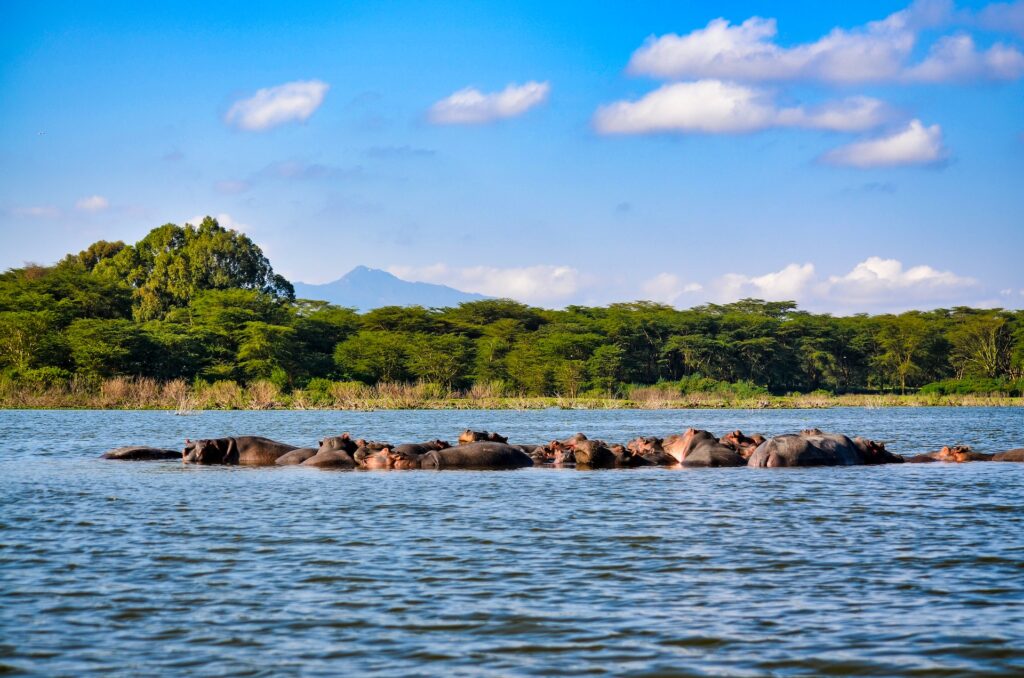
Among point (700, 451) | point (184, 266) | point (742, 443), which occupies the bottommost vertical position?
point (700, 451)

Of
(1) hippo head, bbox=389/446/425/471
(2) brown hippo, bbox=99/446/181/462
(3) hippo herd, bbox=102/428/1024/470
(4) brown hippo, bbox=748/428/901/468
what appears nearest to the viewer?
(4) brown hippo, bbox=748/428/901/468

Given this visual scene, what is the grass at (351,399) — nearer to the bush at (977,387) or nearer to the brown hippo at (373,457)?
the bush at (977,387)

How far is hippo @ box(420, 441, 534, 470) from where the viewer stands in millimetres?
22484

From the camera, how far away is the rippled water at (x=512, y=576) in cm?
802

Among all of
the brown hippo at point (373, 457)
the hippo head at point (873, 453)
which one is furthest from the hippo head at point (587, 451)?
the hippo head at point (873, 453)

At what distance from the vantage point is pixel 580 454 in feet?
74.9

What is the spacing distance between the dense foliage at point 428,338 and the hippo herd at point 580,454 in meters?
52.2

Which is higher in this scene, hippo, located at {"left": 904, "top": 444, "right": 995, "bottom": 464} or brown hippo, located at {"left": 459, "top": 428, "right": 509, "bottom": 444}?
brown hippo, located at {"left": 459, "top": 428, "right": 509, "bottom": 444}

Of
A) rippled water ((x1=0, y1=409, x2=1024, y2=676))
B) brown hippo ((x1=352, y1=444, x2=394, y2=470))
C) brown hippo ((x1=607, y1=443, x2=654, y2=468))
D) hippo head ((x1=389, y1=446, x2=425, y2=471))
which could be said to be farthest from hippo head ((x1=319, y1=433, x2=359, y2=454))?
brown hippo ((x1=607, y1=443, x2=654, y2=468))

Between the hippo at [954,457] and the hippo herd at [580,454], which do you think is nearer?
the hippo herd at [580,454]

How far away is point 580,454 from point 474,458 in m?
2.17

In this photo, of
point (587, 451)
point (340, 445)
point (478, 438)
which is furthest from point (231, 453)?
point (587, 451)

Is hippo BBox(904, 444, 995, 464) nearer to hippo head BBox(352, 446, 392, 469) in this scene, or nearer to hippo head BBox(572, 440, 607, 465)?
hippo head BBox(572, 440, 607, 465)

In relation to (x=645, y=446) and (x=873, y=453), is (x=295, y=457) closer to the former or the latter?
(x=645, y=446)
